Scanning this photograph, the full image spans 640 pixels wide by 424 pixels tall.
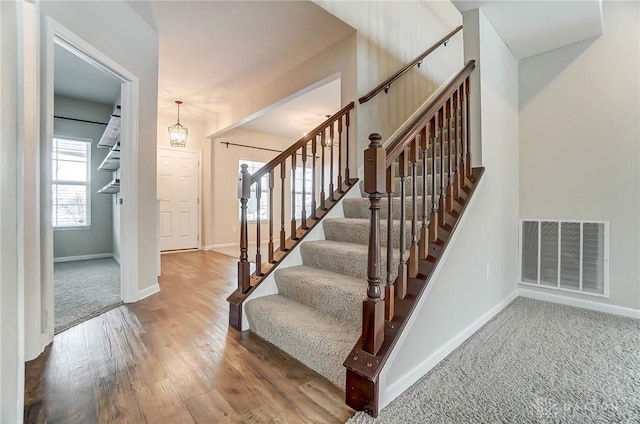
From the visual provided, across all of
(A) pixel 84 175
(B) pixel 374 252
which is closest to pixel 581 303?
(B) pixel 374 252

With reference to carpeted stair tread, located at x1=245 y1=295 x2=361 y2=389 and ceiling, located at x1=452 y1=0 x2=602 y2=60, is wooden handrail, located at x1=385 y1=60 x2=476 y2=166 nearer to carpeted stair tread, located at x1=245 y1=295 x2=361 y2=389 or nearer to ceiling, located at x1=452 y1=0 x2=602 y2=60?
ceiling, located at x1=452 y1=0 x2=602 y2=60

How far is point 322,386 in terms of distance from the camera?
1.41 meters

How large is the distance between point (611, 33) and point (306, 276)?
3.14 m

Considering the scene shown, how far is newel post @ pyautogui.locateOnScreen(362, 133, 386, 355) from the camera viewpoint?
1216 millimetres

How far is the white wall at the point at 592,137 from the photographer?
2.31 metres

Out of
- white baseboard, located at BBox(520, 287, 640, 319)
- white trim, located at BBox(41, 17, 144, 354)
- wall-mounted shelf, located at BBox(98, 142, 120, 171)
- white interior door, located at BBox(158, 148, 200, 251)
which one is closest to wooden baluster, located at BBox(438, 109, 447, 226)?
white baseboard, located at BBox(520, 287, 640, 319)

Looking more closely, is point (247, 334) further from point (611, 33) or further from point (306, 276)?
point (611, 33)

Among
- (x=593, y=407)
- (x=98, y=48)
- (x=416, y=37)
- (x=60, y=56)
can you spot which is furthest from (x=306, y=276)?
(x=60, y=56)

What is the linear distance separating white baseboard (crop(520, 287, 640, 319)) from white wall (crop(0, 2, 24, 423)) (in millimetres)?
3483

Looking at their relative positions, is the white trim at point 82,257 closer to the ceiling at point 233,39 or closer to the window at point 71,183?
the window at point 71,183

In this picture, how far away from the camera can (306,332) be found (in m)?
1.60

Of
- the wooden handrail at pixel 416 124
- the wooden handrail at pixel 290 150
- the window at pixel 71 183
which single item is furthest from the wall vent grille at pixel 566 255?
the window at pixel 71 183

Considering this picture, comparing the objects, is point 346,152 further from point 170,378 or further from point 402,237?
point 170,378

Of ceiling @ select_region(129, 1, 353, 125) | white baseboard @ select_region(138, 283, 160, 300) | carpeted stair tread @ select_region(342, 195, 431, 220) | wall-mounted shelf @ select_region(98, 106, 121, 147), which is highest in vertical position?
ceiling @ select_region(129, 1, 353, 125)
